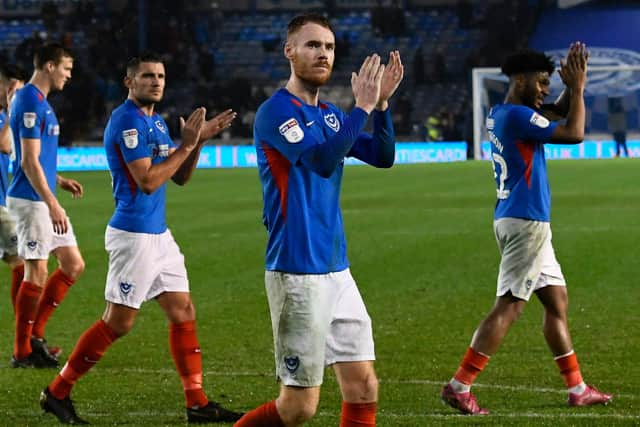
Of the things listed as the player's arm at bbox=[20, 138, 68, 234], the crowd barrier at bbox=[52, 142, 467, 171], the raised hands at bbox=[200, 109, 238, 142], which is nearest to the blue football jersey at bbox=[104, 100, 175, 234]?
the raised hands at bbox=[200, 109, 238, 142]

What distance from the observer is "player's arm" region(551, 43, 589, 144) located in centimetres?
647

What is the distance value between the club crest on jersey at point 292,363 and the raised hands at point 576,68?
2.42 meters

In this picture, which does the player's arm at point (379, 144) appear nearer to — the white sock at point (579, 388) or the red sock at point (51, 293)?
the white sock at point (579, 388)

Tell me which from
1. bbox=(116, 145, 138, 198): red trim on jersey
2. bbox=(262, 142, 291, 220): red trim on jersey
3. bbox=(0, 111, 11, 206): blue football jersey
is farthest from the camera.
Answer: bbox=(0, 111, 11, 206): blue football jersey

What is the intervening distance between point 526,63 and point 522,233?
89cm

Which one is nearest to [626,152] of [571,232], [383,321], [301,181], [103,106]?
[103,106]

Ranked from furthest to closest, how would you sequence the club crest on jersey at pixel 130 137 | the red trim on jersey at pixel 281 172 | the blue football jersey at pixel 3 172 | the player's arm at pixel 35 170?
the blue football jersey at pixel 3 172 → the player's arm at pixel 35 170 → the club crest on jersey at pixel 130 137 → the red trim on jersey at pixel 281 172

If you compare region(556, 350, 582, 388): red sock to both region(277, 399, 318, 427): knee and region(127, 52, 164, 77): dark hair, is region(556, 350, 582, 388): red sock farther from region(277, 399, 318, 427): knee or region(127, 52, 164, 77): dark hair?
region(127, 52, 164, 77): dark hair

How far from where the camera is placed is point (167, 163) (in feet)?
20.0

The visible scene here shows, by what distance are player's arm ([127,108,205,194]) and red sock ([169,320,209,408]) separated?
82 centimetres

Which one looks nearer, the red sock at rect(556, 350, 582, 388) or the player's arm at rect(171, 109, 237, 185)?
the player's arm at rect(171, 109, 237, 185)

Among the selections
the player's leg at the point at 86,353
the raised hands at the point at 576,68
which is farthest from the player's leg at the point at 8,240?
the raised hands at the point at 576,68

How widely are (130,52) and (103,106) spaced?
3.03 metres

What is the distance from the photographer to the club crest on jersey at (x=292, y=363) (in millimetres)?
4758
